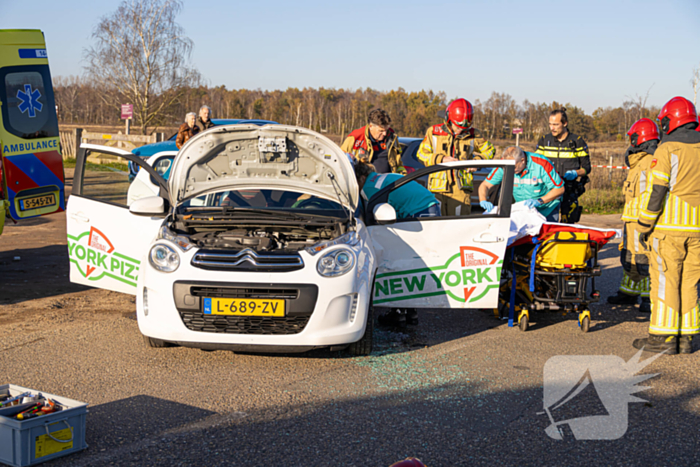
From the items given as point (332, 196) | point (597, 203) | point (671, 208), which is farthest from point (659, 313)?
point (597, 203)

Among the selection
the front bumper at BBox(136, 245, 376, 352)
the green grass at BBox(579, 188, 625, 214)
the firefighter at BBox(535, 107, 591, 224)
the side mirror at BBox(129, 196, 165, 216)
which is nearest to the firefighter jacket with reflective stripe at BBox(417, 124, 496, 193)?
the firefighter at BBox(535, 107, 591, 224)

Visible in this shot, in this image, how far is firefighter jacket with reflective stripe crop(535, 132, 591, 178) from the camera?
8211mm

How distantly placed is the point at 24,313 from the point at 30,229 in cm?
550

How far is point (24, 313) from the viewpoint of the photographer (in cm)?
600

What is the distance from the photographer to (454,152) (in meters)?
7.06

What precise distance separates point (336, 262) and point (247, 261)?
0.63 m

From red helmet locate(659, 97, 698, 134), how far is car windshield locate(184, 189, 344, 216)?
2929mm

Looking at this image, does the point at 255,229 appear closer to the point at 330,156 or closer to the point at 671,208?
the point at 330,156

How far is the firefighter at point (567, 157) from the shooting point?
26.9ft

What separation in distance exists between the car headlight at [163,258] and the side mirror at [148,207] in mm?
795

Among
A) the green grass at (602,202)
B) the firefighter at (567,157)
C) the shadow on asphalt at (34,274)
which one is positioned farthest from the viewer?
the green grass at (602,202)

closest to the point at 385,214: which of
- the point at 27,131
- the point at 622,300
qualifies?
the point at 622,300

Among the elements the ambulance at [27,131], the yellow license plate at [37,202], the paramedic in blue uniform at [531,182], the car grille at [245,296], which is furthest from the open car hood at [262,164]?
the yellow license plate at [37,202]

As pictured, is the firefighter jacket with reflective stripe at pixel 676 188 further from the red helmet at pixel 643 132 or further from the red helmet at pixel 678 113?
the red helmet at pixel 643 132
